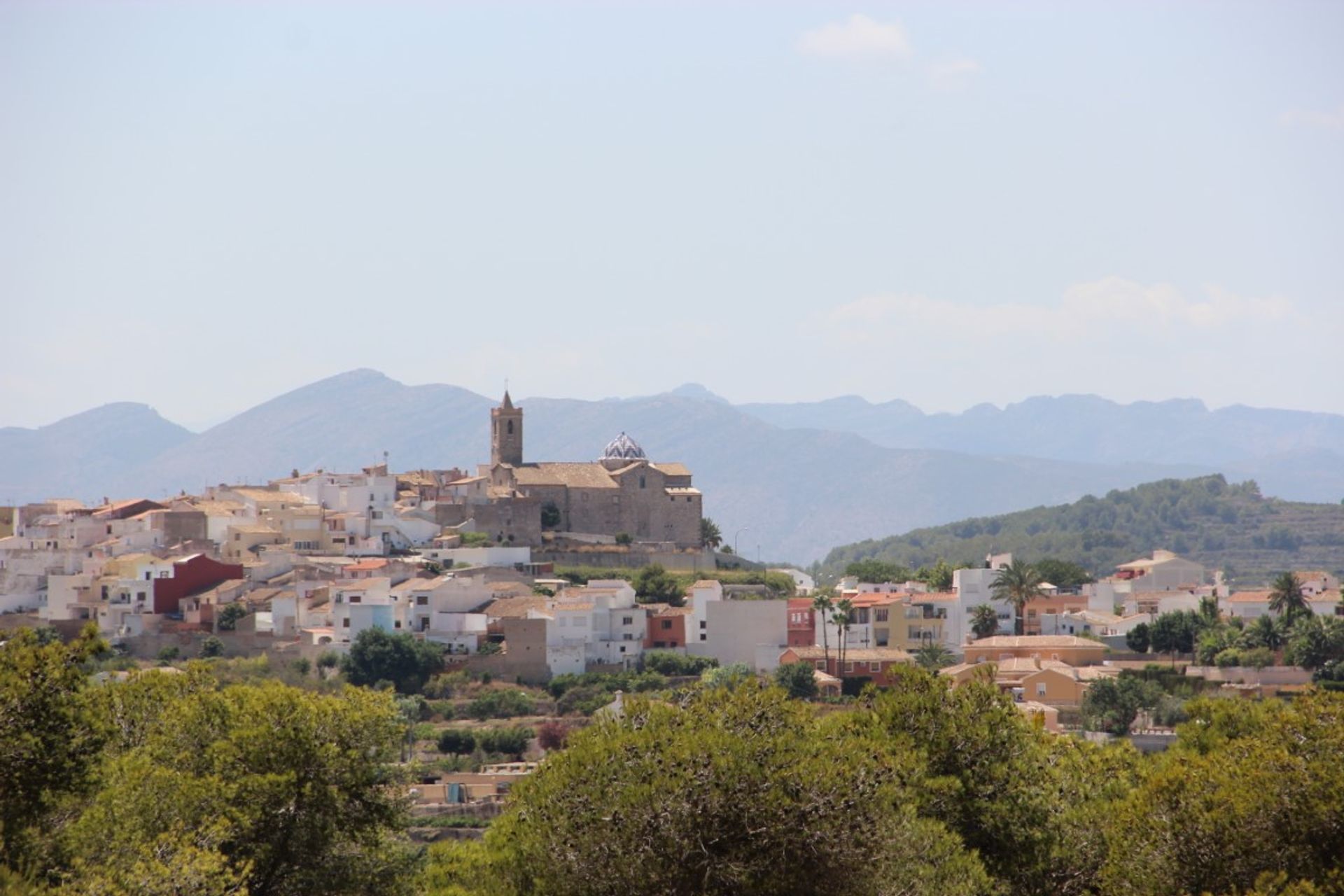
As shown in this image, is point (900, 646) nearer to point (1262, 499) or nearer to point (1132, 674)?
point (1132, 674)

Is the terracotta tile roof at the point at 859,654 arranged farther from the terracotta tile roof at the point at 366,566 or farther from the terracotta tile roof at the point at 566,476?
the terracotta tile roof at the point at 566,476

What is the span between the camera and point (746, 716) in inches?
920

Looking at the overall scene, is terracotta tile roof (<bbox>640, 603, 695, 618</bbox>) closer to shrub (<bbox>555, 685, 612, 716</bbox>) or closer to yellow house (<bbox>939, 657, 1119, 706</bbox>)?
shrub (<bbox>555, 685, 612, 716</bbox>)

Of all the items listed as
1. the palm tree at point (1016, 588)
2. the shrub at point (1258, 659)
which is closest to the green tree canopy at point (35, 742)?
the shrub at point (1258, 659)

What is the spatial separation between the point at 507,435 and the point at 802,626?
21.2 meters

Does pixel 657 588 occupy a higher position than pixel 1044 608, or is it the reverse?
pixel 657 588

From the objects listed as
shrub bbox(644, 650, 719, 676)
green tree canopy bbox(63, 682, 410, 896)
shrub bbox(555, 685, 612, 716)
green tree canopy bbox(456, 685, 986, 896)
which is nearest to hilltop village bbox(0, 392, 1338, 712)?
shrub bbox(644, 650, 719, 676)

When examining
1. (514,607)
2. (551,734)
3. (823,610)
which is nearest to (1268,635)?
(823,610)

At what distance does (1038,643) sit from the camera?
66.1 metres

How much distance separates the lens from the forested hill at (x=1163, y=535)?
16662cm

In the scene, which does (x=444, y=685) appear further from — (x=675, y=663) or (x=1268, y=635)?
(x=1268, y=635)

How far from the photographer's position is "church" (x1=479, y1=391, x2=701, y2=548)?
79.8 metres

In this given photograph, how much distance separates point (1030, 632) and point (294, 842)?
49693 mm

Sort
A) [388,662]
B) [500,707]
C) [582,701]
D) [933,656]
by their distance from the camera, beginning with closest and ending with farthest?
[500,707]
[582,701]
[388,662]
[933,656]
